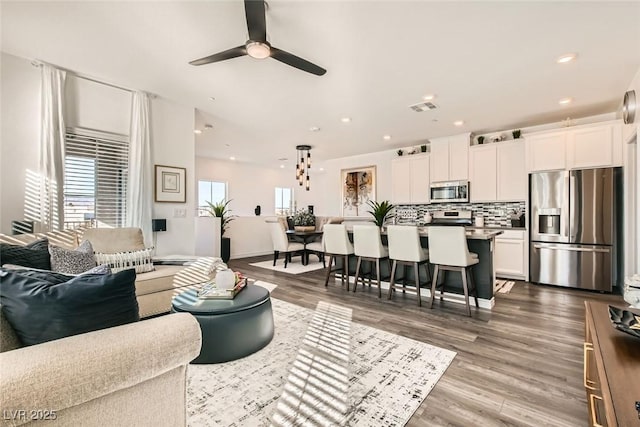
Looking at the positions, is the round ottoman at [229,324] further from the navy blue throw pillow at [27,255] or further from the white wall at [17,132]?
the white wall at [17,132]

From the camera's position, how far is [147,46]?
2.66m

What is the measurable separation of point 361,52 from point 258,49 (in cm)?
105

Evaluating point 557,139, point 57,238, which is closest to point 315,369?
point 57,238

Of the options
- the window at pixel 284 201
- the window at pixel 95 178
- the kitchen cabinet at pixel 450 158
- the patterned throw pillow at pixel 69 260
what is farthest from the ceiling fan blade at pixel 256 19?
the window at pixel 284 201

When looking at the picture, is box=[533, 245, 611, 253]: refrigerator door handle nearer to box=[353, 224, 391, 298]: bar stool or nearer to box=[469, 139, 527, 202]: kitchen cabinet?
box=[469, 139, 527, 202]: kitchen cabinet

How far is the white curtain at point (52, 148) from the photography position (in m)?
3.00

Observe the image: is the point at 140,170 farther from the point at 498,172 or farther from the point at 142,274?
the point at 498,172

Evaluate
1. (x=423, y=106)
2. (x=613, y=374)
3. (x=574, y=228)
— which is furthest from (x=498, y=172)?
(x=613, y=374)

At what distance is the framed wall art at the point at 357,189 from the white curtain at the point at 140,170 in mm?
4789

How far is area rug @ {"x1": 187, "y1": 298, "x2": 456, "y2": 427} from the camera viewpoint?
1595mm

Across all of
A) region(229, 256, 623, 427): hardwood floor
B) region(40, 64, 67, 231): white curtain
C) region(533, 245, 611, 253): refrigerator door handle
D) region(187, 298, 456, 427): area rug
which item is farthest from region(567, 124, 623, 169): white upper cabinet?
region(40, 64, 67, 231): white curtain

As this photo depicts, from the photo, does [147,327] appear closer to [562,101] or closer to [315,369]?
[315,369]

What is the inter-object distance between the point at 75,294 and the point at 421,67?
3.38 meters

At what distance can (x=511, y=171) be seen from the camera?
4980 millimetres
